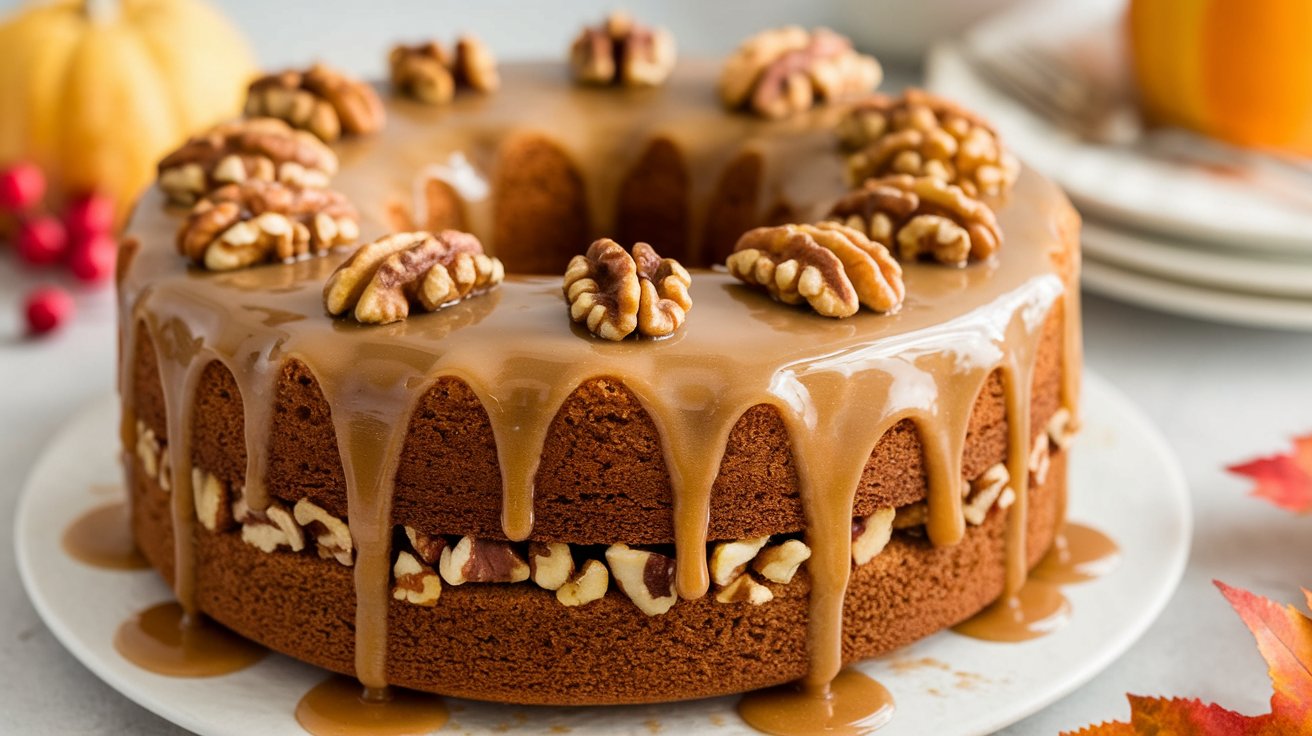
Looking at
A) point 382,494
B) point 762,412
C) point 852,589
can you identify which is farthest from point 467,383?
point 852,589

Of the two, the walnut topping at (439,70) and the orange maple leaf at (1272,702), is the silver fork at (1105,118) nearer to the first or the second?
the walnut topping at (439,70)

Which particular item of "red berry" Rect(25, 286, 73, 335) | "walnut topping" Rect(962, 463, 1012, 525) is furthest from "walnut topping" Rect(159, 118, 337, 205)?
"walnut topping" Rect(962, 463, 1012, 525)

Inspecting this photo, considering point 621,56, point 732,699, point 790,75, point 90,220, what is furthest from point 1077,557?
point 90,220

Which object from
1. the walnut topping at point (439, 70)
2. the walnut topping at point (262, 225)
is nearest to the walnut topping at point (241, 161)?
the walnut topping at point (262, 225)

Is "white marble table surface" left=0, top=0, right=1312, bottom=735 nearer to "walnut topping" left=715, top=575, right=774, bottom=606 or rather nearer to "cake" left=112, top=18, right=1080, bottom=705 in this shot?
"cake" left=112, top=18, right=1080, bottom=705

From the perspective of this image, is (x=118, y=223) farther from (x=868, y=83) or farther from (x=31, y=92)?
(x=868, y=83)

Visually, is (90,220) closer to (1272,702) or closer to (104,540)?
(104,540)
